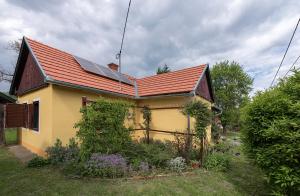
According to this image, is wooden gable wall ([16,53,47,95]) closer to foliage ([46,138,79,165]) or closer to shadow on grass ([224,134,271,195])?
foliage ([46,138,79,165])

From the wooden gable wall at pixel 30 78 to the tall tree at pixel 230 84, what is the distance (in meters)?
27.2

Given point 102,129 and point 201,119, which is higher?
point 201,119

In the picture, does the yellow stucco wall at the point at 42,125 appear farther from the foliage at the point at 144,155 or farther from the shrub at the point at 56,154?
the foliage at the point at 144,155

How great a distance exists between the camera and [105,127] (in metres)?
6.32

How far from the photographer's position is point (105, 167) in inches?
212

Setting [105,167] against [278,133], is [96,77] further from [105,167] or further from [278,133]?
[278,133]

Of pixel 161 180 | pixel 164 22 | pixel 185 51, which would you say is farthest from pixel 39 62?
pixel 185 51

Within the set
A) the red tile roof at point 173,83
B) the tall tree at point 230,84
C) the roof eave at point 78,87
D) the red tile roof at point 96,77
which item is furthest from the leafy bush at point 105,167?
the tall tree at point 230,84

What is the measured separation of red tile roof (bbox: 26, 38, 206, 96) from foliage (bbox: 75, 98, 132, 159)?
2.30 meters

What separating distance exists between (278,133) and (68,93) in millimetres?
7556

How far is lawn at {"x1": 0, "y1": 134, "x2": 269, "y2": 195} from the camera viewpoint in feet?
14.4

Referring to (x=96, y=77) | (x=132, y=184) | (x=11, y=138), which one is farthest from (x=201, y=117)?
(x=11, y=138)

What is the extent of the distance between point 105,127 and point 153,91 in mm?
5127

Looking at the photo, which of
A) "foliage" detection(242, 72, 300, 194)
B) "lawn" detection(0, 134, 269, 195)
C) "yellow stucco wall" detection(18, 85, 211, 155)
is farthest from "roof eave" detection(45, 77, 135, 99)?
"foliage" detection(242, 72, 300, 194)
